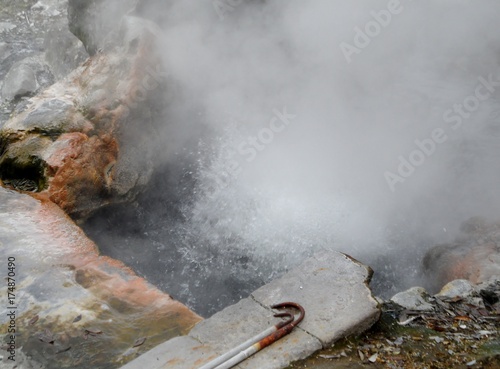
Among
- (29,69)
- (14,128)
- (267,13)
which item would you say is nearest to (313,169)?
(267,13)

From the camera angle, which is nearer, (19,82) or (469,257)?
(469,257)

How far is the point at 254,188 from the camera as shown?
508cm

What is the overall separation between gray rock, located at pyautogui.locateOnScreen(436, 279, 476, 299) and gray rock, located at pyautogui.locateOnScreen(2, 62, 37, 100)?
6804mm

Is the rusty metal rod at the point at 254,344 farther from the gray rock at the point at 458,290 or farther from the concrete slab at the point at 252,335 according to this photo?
the gray rock at the point at 458,290

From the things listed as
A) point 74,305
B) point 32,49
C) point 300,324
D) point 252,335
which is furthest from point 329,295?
point 32,49

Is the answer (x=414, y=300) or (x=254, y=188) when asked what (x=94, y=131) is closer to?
(x=254, y=188)

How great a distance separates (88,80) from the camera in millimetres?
5195

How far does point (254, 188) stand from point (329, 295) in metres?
→ 2.39

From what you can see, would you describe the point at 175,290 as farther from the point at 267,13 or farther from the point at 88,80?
the point at 267,13

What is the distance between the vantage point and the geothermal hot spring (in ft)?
14.5

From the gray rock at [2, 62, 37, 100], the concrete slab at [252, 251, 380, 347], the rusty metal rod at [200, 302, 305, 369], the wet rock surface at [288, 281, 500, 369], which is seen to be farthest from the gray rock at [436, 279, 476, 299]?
the gray rock at [2, 62, 37, 100]

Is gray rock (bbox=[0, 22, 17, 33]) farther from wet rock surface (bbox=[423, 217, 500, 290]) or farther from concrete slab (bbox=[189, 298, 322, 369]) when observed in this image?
wet rock surface (bbox=[423, 217, 500, 290])

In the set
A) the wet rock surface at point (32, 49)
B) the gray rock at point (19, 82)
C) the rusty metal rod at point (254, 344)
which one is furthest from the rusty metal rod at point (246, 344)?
the gray rock at point (19, 82)

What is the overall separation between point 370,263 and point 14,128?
393 cm
